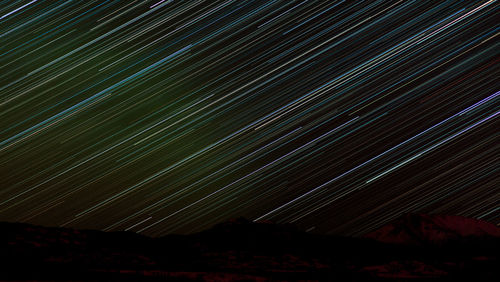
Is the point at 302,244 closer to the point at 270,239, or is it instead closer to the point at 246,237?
the point at 270,239

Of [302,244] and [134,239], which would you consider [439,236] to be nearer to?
[302,244]

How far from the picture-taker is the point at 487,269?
283 inches

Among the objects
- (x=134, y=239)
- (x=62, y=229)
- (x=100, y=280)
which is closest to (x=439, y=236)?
(x=134, y=239)

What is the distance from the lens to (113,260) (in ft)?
28.6

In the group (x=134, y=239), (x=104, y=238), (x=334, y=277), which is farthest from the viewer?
(x=134, y=239)

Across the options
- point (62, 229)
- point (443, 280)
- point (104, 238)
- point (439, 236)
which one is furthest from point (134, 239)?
point (439, 236)

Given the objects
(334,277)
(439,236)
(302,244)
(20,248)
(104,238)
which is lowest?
(439,236)

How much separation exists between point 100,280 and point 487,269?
6.48 meters

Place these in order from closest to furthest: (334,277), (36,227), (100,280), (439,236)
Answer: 1. (100,280)
2. (334,277)
3. (36,227)
4. (439,236)

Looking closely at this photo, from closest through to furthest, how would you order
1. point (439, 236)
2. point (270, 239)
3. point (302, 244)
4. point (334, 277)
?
point (334, 277), point (302, 244), point (270, 239), point (439, 236)

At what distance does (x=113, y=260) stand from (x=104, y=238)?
4.42m

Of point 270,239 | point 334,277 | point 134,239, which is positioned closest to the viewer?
point 334,277

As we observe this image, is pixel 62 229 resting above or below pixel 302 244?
above

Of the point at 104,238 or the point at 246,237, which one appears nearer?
the point at 104,238
